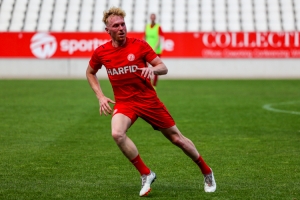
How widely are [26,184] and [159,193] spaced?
60.8 inches

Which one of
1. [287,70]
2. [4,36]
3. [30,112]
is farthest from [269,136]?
[4,36]

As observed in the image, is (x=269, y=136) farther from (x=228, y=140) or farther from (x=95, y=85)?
(x=95, y=85)

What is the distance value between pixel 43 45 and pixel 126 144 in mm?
23859

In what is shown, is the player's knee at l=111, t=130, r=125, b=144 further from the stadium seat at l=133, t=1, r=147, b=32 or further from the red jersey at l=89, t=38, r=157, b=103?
the stadium seat at l=133, t=1, r=147, b=32

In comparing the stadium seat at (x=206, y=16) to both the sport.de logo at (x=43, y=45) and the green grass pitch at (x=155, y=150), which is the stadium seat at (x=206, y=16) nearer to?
the sport.de logo at (x=43, y=45)

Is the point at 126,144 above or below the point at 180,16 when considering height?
below

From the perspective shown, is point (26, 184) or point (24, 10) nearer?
point (26, 184)

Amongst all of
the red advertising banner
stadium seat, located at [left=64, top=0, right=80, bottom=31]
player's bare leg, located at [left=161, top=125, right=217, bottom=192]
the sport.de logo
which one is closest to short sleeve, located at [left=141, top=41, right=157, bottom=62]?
player's bare leg, located at [left=161, top=125, right=217, bottom=192]

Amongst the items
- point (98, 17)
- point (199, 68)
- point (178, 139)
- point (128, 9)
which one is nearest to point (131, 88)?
point (178, 139)

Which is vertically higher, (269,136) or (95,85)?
(95,85)

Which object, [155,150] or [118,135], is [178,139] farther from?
[155,150]

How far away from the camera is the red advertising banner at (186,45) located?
30.3 meters

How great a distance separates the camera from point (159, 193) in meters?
7.64

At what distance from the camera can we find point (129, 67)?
25.0 feet
